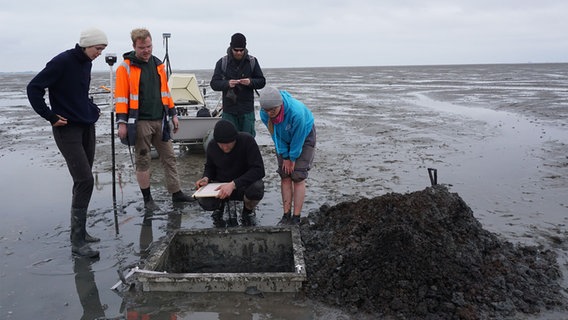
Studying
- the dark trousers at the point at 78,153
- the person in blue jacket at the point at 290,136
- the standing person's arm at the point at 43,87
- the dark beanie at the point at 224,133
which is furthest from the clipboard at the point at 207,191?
the standing person's arm at the point at 43,87

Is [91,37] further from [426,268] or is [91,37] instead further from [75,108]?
[426,268]

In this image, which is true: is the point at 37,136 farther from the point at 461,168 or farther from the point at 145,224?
the point at 461,168

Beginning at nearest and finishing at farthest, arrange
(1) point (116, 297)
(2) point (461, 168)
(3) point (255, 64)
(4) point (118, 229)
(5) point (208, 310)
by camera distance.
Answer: (5) point (208, 310) → (1) point (116, 297) → (4) point (118, 229) → (3) point (255, 64) → (2) point (461, 168)

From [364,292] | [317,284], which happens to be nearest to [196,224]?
[317,284]

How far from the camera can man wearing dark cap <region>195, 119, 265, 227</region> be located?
4664 millimetres

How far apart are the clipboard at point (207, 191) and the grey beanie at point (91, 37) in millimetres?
1688

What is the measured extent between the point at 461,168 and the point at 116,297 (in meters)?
6.39

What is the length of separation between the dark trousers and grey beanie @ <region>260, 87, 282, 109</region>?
1754mm

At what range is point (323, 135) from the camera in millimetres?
12320

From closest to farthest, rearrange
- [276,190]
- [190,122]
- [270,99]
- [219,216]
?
[270,99], [219,216], [276,190], [190,122]

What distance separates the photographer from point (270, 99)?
14.7 ft

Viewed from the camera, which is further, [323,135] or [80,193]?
[323,135]

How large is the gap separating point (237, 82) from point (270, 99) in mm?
1452

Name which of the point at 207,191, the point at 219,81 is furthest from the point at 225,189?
the point at 219,81
